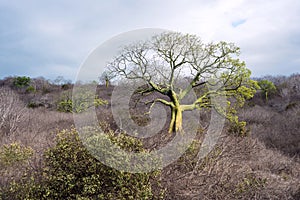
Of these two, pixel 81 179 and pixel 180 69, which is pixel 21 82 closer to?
pixel 180 69

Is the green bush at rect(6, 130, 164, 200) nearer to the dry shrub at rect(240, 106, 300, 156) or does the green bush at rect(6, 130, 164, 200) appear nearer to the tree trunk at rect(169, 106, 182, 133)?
the tree trunk at rect(169, 106, 182, 133)

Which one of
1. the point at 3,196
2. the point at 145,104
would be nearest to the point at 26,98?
the point at 145,104

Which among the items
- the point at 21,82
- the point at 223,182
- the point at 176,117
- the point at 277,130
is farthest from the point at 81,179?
the point at 21,82

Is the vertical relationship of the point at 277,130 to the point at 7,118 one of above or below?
below

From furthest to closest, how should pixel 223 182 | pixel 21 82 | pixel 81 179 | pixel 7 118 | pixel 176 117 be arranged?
1. pixel 21 82
2. pixel 7 118
3. pixel 176 117
4. pixel 223 182
5. pixel 81 179

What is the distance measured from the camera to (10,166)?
21.0 ft

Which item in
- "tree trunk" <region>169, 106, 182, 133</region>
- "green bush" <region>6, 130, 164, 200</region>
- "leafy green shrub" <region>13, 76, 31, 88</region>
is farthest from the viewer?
"leafy green shrub" <region>13, 76, 31, 88</region>

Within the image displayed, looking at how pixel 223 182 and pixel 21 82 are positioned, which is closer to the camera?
pixel 223 182

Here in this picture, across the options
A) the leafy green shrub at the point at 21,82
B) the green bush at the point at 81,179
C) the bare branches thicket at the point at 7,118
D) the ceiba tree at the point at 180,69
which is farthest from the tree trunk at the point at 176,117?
the leafy green shrub at the point at 21,82

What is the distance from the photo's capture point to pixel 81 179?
4.66m

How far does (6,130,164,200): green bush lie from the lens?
4551mm

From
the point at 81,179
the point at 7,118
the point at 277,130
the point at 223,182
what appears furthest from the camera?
the point at 277,130

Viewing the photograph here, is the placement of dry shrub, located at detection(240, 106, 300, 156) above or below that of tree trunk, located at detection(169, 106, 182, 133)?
below

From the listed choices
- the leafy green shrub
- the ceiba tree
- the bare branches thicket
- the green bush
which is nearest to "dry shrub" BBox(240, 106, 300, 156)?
the ceiba tree
